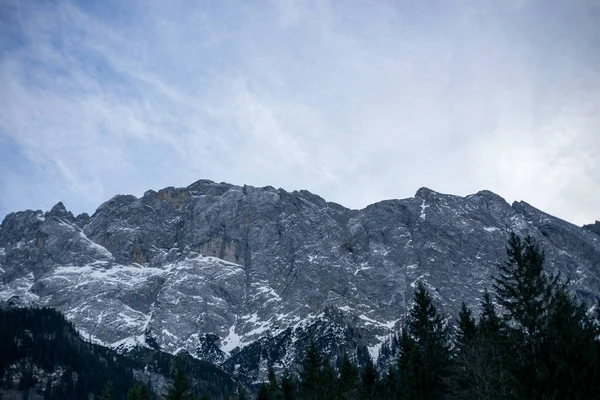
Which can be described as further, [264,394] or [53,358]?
[53,358]

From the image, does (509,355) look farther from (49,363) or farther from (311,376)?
(49,363)

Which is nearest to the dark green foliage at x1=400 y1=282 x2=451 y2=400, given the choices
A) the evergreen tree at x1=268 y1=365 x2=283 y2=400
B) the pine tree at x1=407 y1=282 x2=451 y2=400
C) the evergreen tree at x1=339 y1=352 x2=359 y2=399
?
the pine tree at x1=407 y1=282 x2=451 y2=400

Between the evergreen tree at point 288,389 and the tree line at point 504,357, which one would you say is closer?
the tree line at point 504,357

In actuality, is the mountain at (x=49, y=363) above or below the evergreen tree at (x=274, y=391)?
above

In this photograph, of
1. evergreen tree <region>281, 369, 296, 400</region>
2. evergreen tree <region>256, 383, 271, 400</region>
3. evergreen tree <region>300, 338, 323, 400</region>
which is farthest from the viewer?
evergreen tree <region>256, 383, 271, 400</region>

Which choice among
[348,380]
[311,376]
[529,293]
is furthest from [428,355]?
[529,293]

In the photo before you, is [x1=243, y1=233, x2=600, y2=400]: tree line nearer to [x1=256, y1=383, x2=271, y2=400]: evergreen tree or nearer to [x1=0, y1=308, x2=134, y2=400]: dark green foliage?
[x1=256, y1=383, x2=271, y2=400]: evergreen tree

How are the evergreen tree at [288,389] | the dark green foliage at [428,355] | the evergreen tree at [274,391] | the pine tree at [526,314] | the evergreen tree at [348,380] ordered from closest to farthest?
the pine tree at [526,314] → the dark green foliage at [428,355] → the evergreen tree at [348,380] → the evergreen tree at [288,389] → the evergreen tree at [274,391]

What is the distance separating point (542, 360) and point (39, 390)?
15599cm

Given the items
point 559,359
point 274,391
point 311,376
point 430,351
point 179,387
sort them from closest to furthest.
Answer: point 559,359 → point 430,351 → point 179,387 → point 311,376 → point 274,391

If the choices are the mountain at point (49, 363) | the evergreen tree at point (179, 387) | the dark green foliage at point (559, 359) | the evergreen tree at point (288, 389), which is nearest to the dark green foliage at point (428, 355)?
the dark green foliage at point (559, 359)

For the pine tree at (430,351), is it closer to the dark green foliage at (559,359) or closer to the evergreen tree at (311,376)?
the evergreen tree at (311,376)

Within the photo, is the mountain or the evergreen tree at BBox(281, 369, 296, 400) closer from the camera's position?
the evergreen tree at BBox(281, 369, 296, 400)

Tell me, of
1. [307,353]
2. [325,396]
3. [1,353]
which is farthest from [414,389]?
[1,353]
